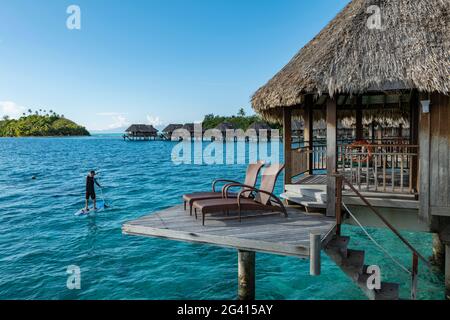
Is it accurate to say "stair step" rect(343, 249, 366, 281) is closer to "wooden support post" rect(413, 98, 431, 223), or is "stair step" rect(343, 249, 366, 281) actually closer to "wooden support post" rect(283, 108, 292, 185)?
"wooden support post" rect(413, 98, 431, 223)

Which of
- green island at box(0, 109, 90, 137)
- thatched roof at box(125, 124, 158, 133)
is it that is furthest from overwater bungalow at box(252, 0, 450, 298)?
green island at box(0, 109, 90, 137)

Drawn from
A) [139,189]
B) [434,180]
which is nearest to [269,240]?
[434,180]

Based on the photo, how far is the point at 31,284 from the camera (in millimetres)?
8672

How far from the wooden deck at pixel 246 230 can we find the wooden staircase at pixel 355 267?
29 cm

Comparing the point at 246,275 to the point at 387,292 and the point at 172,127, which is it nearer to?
the point at 387,292

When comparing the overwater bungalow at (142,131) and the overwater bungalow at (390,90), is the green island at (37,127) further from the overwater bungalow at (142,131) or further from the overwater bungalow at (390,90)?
the overwater bungalow at (390,90)

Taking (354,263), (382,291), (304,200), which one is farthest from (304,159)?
(382,291)

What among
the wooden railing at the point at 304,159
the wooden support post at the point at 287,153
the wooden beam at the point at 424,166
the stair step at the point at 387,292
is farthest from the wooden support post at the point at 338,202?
the wooden railing at the point at 304,159

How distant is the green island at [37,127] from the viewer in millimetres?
138875

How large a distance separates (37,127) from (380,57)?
154 metres

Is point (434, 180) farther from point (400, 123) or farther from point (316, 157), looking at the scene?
point (400, 123)

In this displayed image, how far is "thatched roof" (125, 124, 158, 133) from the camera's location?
294 ft

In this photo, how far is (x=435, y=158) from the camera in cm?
588

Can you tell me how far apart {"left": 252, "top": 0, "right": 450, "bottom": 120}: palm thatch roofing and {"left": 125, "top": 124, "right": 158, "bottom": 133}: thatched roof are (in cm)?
8604
